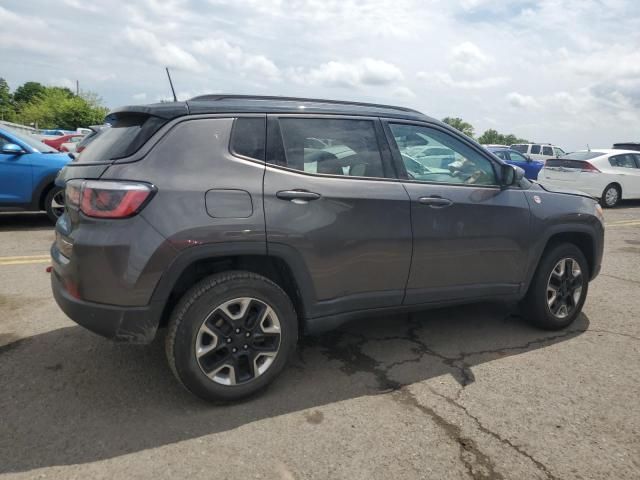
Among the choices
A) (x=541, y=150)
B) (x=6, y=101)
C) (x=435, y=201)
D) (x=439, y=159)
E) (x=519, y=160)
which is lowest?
(x=435, y=201)

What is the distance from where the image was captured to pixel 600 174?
13.7m

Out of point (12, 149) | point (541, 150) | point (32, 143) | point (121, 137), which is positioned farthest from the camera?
point (541, 150)

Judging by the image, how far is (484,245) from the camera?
3779 mm

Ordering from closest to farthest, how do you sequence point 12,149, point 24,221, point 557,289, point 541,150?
point 557,289, point 12,149, point 24,221, point 541,150

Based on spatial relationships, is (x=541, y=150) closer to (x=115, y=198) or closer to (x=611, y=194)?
(x=611, y=194)

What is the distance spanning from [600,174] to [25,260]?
527 inches

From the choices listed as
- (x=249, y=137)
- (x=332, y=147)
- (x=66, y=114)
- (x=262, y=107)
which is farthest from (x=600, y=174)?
(x=66, y=114)

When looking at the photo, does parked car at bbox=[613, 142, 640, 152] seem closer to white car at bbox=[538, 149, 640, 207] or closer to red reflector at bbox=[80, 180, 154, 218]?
white car at bbox=[538, 149, 640, 207]

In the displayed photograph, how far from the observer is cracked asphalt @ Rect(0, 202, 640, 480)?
2.50 metres

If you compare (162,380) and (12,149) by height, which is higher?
(12,149)

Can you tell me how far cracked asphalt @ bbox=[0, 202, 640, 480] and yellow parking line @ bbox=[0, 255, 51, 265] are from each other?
1.70 metres

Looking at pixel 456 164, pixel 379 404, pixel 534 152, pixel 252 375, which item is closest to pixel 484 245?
pixel 456 164

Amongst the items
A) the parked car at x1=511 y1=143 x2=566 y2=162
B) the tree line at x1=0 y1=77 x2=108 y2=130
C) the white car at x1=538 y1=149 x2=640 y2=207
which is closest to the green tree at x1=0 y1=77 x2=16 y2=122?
the tree line at x1=0 y1=77 x2=108 y2=130

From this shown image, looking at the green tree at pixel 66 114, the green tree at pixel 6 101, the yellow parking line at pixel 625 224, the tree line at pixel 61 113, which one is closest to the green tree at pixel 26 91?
the green tree at pixel 6 101
